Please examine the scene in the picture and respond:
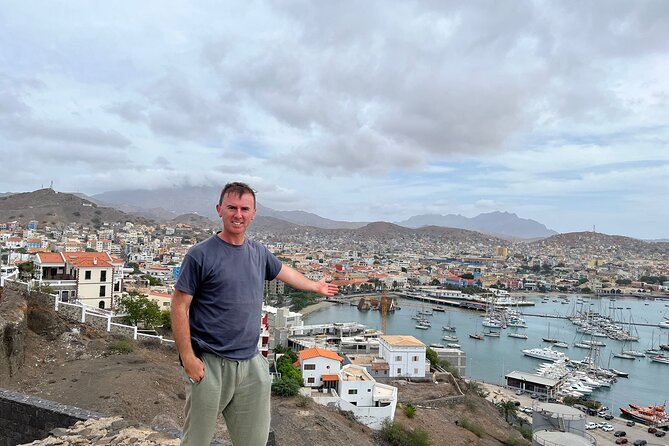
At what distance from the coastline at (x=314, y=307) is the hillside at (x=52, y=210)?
26.4m

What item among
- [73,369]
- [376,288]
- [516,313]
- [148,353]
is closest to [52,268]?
[148,353]

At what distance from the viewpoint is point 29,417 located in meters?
2.10

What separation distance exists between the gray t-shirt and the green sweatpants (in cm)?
4

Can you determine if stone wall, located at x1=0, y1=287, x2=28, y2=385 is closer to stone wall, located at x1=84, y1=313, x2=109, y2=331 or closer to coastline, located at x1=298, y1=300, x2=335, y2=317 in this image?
stone wall, located at x1=84, y1=313, x2=109, y2=331

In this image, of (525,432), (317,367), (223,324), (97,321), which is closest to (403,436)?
(317,367)

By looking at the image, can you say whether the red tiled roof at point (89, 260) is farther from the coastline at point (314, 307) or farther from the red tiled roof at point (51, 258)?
the coastline at point (314, 307)

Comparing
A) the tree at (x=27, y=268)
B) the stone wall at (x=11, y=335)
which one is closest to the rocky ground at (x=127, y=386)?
the stone wall at (x=11, y=335)

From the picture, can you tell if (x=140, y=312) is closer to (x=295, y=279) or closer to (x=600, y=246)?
(x=295, y=279)

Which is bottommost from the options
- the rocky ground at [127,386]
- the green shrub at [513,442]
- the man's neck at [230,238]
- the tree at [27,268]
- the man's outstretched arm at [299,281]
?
the green shrub at [513,442]

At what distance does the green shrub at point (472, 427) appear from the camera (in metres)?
9.99

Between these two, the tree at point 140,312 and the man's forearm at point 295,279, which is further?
the tree at point 140,312

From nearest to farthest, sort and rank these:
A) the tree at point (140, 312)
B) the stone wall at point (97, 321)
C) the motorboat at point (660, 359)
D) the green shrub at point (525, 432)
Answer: the stone wall at point (97, 321), the tree at point (140, 312), the green shrub at point (525, 432), the motorboat at point (660, 359)

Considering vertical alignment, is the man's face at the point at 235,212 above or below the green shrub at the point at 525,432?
above

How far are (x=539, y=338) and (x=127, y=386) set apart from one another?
26092 mm
